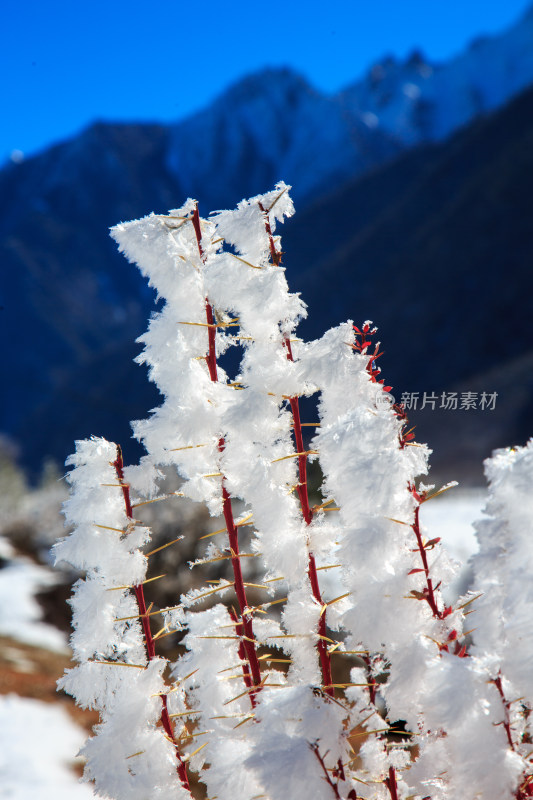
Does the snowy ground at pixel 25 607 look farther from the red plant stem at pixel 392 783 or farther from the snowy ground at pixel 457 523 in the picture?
the red plant stem at pixel 392 783

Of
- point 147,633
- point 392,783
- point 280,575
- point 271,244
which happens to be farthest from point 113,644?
point 271,244

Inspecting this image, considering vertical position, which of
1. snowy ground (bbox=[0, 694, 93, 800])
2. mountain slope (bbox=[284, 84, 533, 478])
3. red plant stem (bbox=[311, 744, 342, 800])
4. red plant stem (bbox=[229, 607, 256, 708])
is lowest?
red plant stem (bbox=[311, 744, 342, 800])

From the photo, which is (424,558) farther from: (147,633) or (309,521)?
(147,633)

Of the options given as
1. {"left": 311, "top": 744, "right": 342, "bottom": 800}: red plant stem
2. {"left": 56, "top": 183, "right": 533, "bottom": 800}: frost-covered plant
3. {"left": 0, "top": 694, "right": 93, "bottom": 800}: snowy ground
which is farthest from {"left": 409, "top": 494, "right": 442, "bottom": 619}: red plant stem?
{"left": 0, "top": 694, "right": 93, "bottom": 800}: snowy ground

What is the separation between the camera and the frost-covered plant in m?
1.28

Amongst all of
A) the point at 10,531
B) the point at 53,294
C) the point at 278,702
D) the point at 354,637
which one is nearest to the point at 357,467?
the point at 354,637

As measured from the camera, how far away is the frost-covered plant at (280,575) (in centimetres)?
128

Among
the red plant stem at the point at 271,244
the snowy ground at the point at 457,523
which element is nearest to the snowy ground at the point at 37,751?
the red plant stem at the point at 271,244

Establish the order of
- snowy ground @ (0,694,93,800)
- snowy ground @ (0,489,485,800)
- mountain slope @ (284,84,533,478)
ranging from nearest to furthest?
1. snowy ground @ (0,694,93,800)
2. snowy ground @ (0,489,485,800)
3. mountain slope @ (284,84,533,478)

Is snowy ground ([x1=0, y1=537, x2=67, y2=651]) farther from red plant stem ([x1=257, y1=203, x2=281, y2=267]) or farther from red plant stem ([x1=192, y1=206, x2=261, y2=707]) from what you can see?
red plant stem ([x1=257, y1=203, x2=281, y2=267])

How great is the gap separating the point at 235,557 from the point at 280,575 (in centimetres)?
12

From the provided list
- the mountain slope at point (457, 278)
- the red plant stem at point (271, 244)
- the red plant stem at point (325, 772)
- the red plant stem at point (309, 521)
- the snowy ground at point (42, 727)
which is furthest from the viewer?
the mountain slope at point (457, 278)

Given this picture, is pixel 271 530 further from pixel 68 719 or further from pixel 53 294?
pixel 53 294

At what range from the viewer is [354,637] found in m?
1.34
